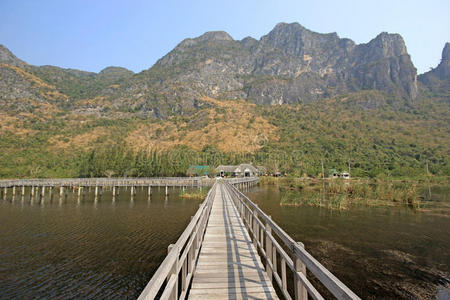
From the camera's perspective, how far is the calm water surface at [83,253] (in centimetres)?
905

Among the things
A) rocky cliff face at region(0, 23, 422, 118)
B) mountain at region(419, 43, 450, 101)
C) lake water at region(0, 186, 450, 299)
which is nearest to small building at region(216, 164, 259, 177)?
lake water at region(0, 186, 450, 299)

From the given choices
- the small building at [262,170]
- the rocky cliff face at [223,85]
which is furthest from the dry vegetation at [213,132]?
the small building at [262,170]

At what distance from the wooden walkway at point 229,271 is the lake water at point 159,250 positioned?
12.8ft

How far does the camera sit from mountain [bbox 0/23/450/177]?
71.1 m

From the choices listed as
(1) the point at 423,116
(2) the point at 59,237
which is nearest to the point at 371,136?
(1) the point at 423,116

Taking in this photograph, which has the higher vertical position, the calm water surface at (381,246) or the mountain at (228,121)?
the mountain at (228,121)

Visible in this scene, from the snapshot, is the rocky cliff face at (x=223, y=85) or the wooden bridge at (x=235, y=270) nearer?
the wooden bridge at (x=235, y=270)

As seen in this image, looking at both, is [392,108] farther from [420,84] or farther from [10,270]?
[10,270]

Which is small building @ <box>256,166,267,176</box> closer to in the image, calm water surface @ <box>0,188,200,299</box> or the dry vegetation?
the dry vegetation

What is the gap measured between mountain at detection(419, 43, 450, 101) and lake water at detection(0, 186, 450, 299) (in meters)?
194

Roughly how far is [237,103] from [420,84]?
14307 cm

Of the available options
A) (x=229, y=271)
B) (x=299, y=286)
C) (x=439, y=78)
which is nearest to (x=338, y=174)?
(x=229, y=271)

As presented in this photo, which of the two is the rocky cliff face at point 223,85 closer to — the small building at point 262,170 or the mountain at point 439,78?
the mountain at point 439,78

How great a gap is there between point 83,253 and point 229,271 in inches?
437
